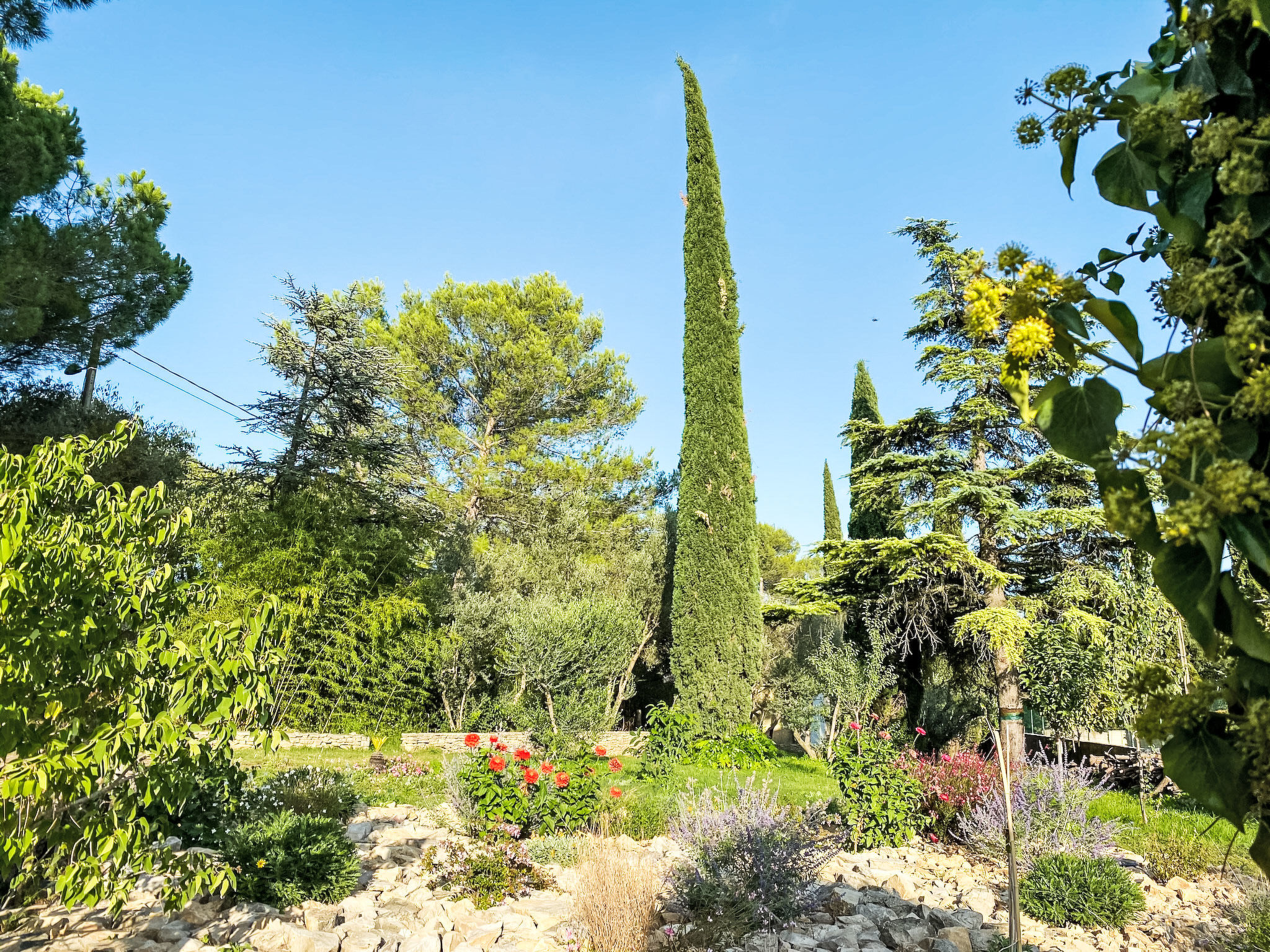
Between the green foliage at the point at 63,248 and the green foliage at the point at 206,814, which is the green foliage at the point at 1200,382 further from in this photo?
the green foliage at the point at 63,248

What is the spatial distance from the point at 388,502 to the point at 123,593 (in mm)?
9949

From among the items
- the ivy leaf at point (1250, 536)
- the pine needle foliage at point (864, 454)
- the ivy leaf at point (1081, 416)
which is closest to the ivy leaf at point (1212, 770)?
the ivy leaf at point (1250, 536)

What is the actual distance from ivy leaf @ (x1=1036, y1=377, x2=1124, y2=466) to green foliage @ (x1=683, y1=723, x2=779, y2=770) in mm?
9774

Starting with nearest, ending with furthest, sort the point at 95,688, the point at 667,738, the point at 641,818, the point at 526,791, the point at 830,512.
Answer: the point at 95,688, the point at 526,791, the point at 641,818, the point at 667,738, the point at 830,512

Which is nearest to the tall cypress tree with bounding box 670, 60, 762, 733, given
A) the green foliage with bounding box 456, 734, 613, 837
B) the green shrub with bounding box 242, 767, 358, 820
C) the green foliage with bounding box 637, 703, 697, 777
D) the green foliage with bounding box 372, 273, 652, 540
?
the green foliage with bounding box 637, 703, 697, 777

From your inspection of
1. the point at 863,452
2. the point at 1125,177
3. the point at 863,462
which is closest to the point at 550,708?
the point at 863,462

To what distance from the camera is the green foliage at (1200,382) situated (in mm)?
624

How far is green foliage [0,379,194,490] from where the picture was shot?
972 centimetres

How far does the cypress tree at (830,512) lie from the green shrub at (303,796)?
53.2 feet

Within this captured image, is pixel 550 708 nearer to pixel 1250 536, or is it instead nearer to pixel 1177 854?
pixel 1177 854

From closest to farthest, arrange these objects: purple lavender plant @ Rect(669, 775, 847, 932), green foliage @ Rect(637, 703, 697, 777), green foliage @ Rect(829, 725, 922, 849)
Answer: purple lavender plant @ Rect(669, 775, 847, 932)
green foliage @ Rect(829, 725, 922, 849)
green foliage @ Rect(637, 703, 697, 777)

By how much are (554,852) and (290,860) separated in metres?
1.76

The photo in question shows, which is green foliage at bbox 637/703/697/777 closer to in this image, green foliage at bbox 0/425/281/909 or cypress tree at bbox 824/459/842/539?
green foliage at bbox 0/425/281/909

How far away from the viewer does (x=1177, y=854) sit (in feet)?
15.8
